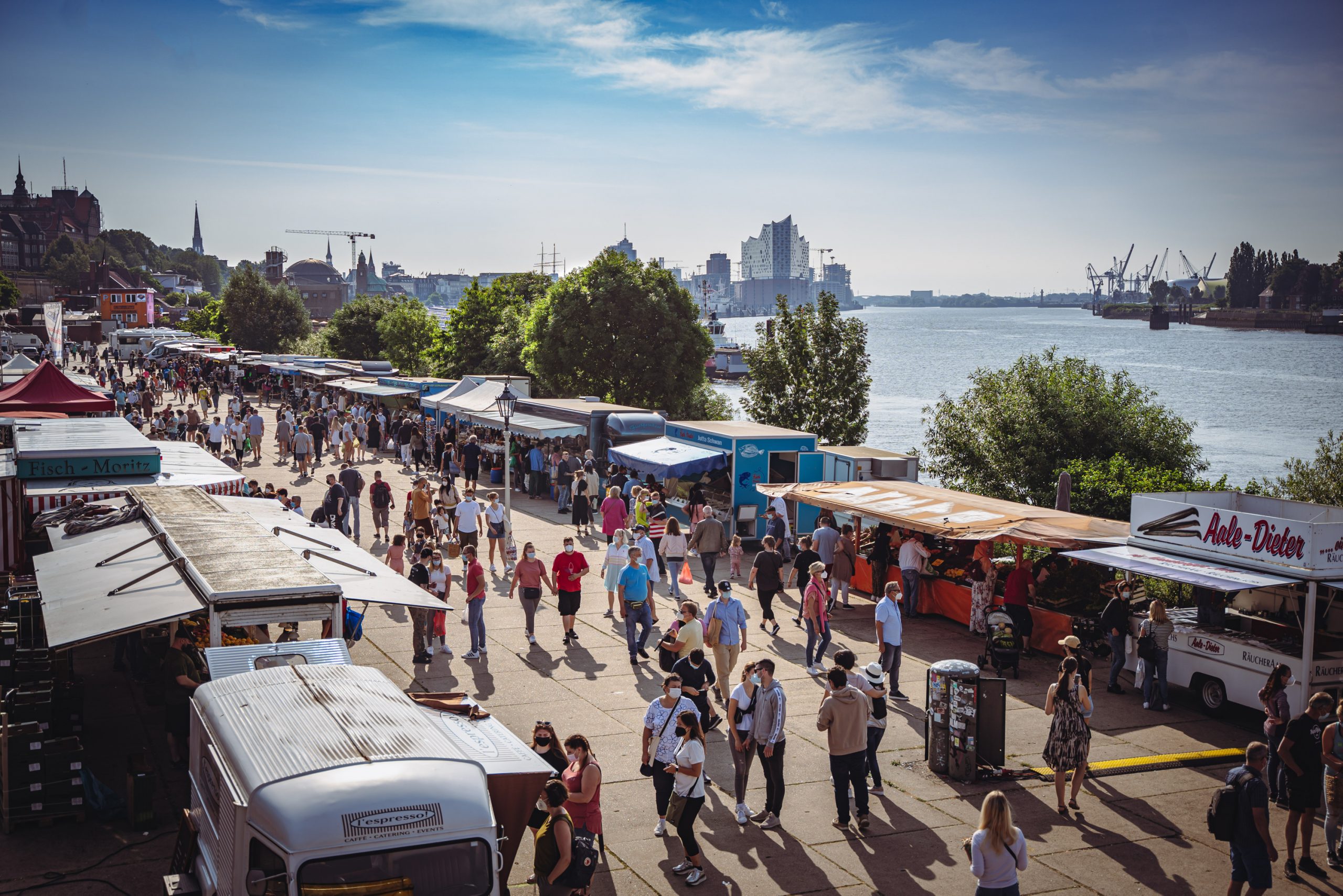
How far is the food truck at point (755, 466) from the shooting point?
22.5 meters

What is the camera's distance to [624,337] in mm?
44594

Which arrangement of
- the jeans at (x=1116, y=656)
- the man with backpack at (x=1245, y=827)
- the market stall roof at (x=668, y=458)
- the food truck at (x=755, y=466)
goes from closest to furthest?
the man with backpack at (x=1245, y=827), the jeans at (x=1116, y=656), the food truck at (x=755, y=466), the market stall roof at (x=668, y=458)

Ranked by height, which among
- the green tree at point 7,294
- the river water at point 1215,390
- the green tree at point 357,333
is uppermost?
the green tree at point 7,294

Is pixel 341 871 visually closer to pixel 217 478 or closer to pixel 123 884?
pixel 123 884

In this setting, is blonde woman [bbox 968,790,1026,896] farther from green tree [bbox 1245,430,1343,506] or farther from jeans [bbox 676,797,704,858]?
green tree [bbox 1245,430,1343,506]

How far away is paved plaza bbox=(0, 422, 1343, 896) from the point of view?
856 centimetres

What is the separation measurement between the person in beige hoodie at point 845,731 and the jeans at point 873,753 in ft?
2.43

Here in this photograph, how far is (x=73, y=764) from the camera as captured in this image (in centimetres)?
915

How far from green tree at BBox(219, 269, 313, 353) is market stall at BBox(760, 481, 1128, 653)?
264 ft

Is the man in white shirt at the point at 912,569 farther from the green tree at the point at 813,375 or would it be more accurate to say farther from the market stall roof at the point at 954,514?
the green tree at the point at 813,375

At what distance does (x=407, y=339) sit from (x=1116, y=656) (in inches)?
2654

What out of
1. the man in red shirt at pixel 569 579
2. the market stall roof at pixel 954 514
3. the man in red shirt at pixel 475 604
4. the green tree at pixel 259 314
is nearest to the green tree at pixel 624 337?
the market stall roof at pixel 954 514

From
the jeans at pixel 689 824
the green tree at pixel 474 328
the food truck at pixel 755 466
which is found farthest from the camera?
the green tree at pixel 474 328

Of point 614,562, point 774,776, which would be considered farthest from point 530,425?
point 774,776
